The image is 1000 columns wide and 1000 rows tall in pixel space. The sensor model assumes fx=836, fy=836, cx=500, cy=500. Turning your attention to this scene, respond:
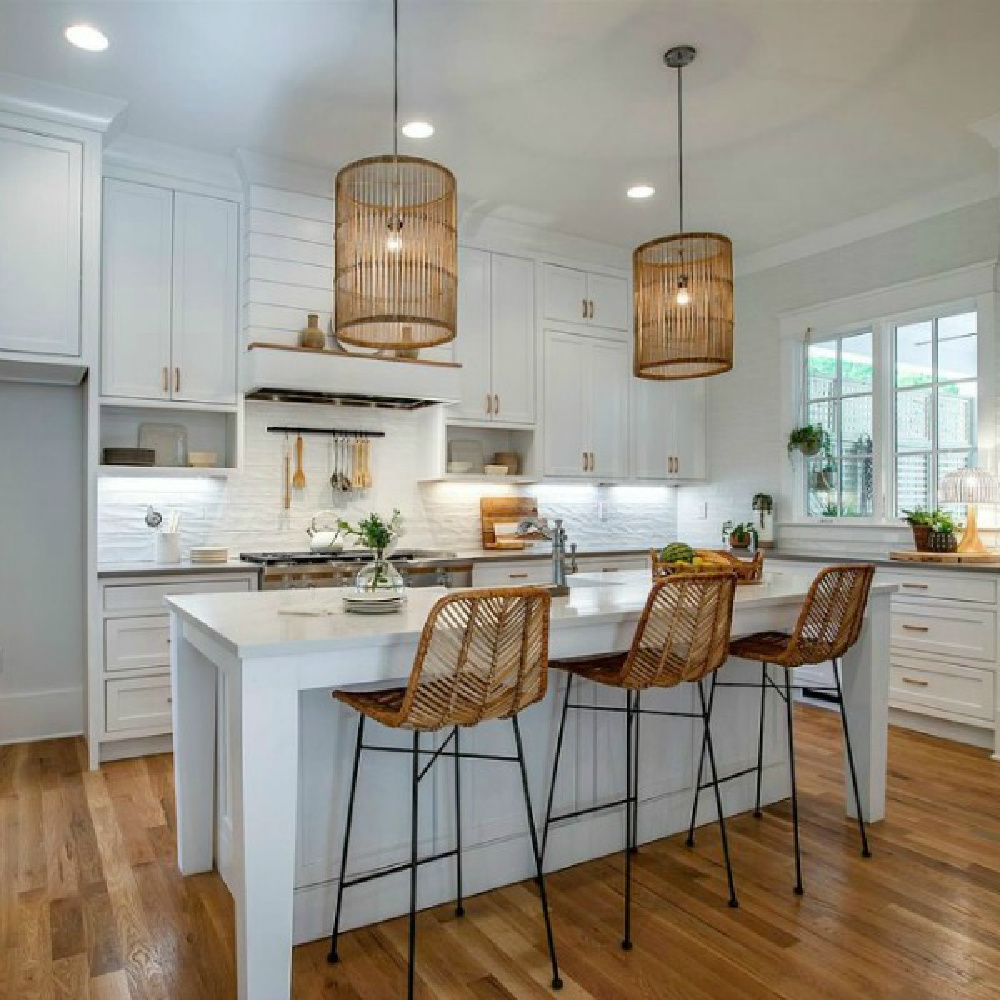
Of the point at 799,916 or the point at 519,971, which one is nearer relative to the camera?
the point at 519,971

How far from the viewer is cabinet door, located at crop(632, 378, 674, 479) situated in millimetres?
6016

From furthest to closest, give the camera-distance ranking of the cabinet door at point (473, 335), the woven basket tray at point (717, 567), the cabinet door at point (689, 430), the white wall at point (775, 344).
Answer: the cabinet door at point (689, 430), the cabinet door at point (473, 335), the white wall at point (775, 344), the woven basket tray at point (717, 567)

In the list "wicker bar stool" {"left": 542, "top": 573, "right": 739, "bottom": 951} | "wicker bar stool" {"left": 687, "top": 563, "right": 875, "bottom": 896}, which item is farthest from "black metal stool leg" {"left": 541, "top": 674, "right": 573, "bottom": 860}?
"wicker bar stool" {"left": 687, "top": 563, "right": 875, "bottom": 896}

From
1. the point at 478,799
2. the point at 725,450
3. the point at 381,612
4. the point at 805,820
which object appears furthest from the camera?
the point at 725,450

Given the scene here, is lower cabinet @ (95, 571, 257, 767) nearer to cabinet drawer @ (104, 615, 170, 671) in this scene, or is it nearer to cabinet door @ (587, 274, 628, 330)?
cabinet drawer @ (104, 615, 170, 671)

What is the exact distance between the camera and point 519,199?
4.91 metres

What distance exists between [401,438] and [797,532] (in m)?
2.71

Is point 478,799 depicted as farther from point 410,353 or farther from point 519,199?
point 519,199

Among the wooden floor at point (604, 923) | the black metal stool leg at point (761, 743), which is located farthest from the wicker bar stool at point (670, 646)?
the black metal stool leg at point (761, 743)

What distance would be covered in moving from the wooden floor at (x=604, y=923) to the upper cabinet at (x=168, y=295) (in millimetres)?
2061

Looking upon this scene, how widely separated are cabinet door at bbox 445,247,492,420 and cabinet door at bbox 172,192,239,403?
1371 mm

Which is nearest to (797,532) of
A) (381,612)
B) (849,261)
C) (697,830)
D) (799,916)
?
(849,261)

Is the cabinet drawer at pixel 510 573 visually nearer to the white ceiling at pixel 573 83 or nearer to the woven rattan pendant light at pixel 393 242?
the white ceiling at pixel 573 83

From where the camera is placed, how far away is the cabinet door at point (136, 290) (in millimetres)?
4117
